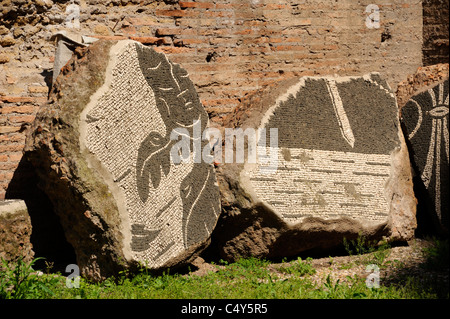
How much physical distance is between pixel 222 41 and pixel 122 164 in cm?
182

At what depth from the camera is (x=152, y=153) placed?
3939mm

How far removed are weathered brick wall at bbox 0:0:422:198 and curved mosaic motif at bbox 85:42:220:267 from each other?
844mm

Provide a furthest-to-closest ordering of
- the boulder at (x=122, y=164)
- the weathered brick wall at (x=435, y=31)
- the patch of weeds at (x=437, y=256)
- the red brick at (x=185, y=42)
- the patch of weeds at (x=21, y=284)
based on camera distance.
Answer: the weathered brick wall at (x=435, y=31) → the red brick at (x=185, y=42) → the patch of weeds at (x=437, y=256) → the boulder at (x=122, y=164) → the patch of weeds at (x=21, y=284)

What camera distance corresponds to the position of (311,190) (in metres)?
4.34

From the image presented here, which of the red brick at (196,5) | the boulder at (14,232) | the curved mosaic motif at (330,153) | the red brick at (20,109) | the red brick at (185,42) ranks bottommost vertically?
the boulder at (14,232)

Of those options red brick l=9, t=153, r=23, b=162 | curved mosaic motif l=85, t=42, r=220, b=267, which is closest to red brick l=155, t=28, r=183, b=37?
curved mosaic motif l=85, t=42, r=220, b=267

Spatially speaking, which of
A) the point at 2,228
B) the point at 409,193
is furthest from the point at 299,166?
the point at 2,228

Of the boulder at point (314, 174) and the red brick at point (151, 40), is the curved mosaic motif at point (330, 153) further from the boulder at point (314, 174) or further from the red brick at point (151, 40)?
the red brick at point (151, 40)

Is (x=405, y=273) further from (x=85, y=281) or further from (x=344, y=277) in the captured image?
(x=85, y=281)

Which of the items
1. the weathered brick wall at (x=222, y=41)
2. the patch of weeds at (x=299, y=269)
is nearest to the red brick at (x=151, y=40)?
the weathered brick wall at (x=222, y=41)

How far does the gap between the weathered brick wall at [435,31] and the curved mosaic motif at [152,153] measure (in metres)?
2.76

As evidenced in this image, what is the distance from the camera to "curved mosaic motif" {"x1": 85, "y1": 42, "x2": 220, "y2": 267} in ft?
12.3

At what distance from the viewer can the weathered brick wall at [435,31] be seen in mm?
5551

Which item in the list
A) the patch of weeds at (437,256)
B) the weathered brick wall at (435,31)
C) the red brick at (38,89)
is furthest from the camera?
the weathered brick wall at (435,31)
